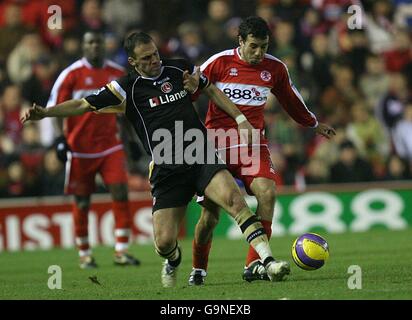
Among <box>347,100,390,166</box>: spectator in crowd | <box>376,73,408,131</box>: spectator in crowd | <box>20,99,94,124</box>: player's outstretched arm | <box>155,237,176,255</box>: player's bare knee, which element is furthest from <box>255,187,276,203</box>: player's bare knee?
<box>376,73,408,131</box>: spectator in crowd

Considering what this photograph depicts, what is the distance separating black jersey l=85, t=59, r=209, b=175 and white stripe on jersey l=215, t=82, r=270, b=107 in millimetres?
664

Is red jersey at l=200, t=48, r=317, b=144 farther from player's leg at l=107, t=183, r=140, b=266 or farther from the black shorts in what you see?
player's leg at l=107, t=183, r=140, b=266

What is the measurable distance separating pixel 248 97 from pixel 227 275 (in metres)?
1.97

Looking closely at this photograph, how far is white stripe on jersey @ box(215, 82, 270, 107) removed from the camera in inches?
388

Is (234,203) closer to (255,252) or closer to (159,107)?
(255,252)

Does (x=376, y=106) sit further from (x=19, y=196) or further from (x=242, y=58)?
(x=242, y=58)

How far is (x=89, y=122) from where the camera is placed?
13094 mm

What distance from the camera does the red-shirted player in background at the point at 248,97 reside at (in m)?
9.52

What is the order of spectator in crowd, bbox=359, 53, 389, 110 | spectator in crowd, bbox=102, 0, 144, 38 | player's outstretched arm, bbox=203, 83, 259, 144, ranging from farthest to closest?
spectator in crowd, bbox=102, 0, 144, 38, spectator in crowd, bbox=359, 53, 389, 110, player's outstretched arm, bbox=203, 83, 259, 144

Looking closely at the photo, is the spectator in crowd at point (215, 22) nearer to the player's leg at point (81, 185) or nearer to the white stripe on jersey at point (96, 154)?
the white stripe on jersey at point (96, 154)

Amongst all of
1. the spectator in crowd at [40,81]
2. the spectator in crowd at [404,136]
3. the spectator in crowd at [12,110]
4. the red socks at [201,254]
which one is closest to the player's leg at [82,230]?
the red socks at [201,254]
